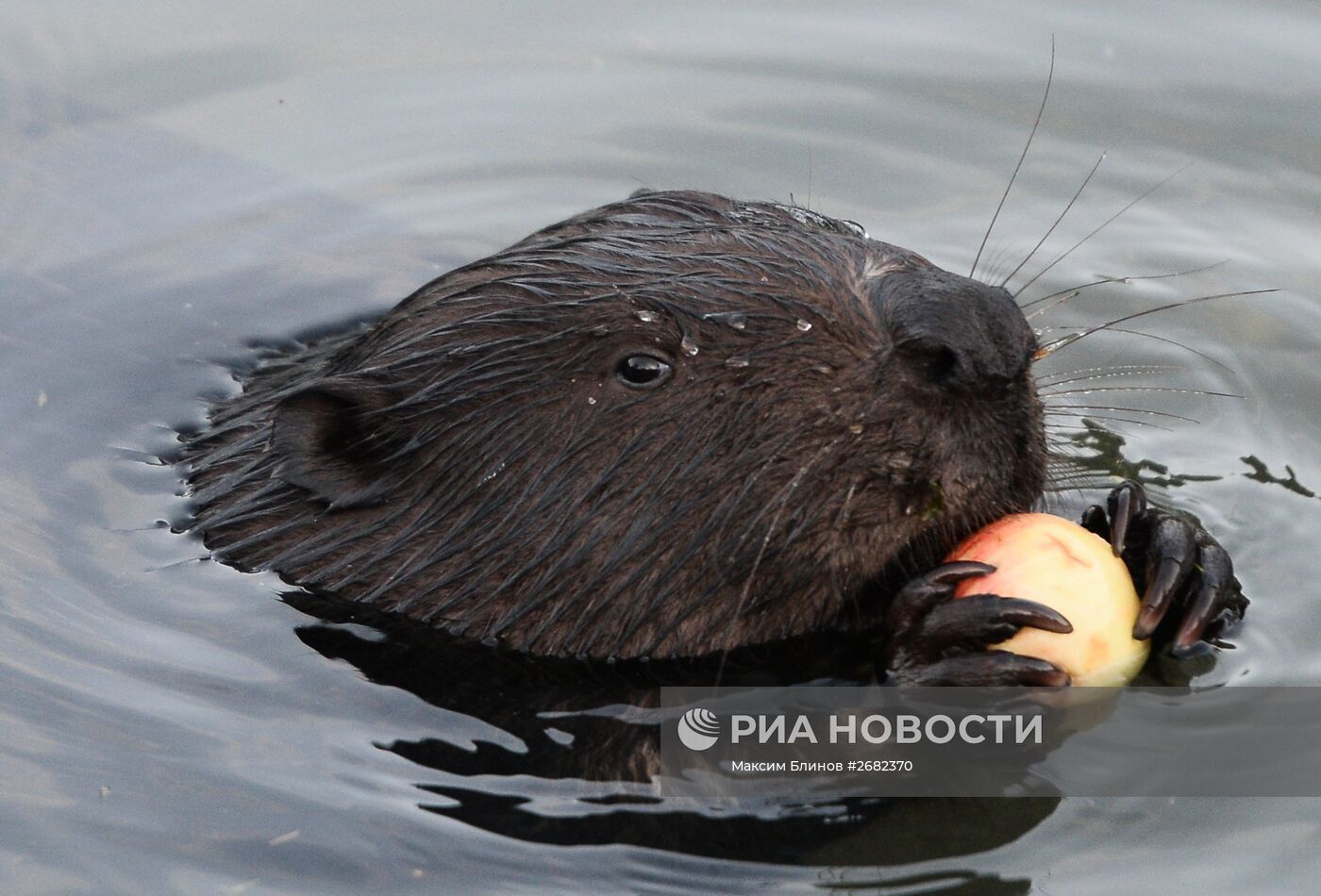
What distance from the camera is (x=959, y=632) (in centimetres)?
434

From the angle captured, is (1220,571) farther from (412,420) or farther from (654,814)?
(412,420)

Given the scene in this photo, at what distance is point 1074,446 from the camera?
5957 mm

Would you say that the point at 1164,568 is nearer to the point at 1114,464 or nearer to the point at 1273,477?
the point at 1114,464

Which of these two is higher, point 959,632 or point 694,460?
point 694,460

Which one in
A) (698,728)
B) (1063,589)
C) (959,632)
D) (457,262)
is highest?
(457,262)

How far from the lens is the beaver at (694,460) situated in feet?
14.4

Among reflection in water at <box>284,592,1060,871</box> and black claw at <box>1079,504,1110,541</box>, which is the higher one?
black claw at <box>1079,504,1110,541</box>

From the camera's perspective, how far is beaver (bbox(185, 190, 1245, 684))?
440 cm

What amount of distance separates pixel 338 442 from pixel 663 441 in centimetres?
89

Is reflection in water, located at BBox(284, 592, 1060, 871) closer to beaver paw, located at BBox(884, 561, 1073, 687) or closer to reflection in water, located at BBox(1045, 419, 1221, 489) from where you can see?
beaver paw, located at BBox(884, 561, 1073, 687)

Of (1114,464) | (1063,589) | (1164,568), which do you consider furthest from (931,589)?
(1114,464)

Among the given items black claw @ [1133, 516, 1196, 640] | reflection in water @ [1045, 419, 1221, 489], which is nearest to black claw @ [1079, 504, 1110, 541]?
black claw @ [1133, 516, 1196, 640]

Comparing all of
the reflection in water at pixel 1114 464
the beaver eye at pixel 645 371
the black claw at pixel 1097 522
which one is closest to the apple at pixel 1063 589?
the black claw at pixel 1097 522

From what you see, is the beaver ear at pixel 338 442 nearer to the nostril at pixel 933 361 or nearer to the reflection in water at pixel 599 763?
the reflection in water at pixel 599 763
